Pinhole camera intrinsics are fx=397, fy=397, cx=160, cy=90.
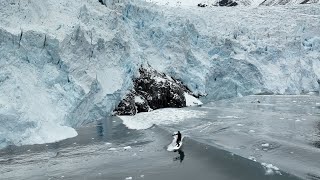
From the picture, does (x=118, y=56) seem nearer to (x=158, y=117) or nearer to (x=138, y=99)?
(x=138, y=99)

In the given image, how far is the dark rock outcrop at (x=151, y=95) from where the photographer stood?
2441cm

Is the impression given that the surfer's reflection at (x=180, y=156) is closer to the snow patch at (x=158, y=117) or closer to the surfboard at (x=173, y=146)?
the surfboard at (x=173, y=146)

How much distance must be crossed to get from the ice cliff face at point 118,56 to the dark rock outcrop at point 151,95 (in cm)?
67

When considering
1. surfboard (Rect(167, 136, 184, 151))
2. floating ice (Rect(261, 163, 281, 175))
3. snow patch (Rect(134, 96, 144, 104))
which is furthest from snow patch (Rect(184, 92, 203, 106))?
floating ice (Rect(261, 163, 281, 175))

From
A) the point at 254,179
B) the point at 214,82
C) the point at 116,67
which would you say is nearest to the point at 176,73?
the point at 214,82

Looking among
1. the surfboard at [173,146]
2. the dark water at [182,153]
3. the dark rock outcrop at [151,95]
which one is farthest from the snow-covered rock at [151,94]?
the surfboard at [173,146]

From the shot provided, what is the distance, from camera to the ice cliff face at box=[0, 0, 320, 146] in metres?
18.0

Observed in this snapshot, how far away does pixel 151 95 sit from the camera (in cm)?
2591

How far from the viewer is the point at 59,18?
22.4 m

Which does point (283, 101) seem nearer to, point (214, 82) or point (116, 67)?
point (214, 82)

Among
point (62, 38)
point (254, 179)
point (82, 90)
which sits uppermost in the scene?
point (62, 38)

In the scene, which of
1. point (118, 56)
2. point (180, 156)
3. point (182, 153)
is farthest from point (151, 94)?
point (180, 156)

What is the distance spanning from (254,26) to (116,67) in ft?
70.8

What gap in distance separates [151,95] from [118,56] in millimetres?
3395
